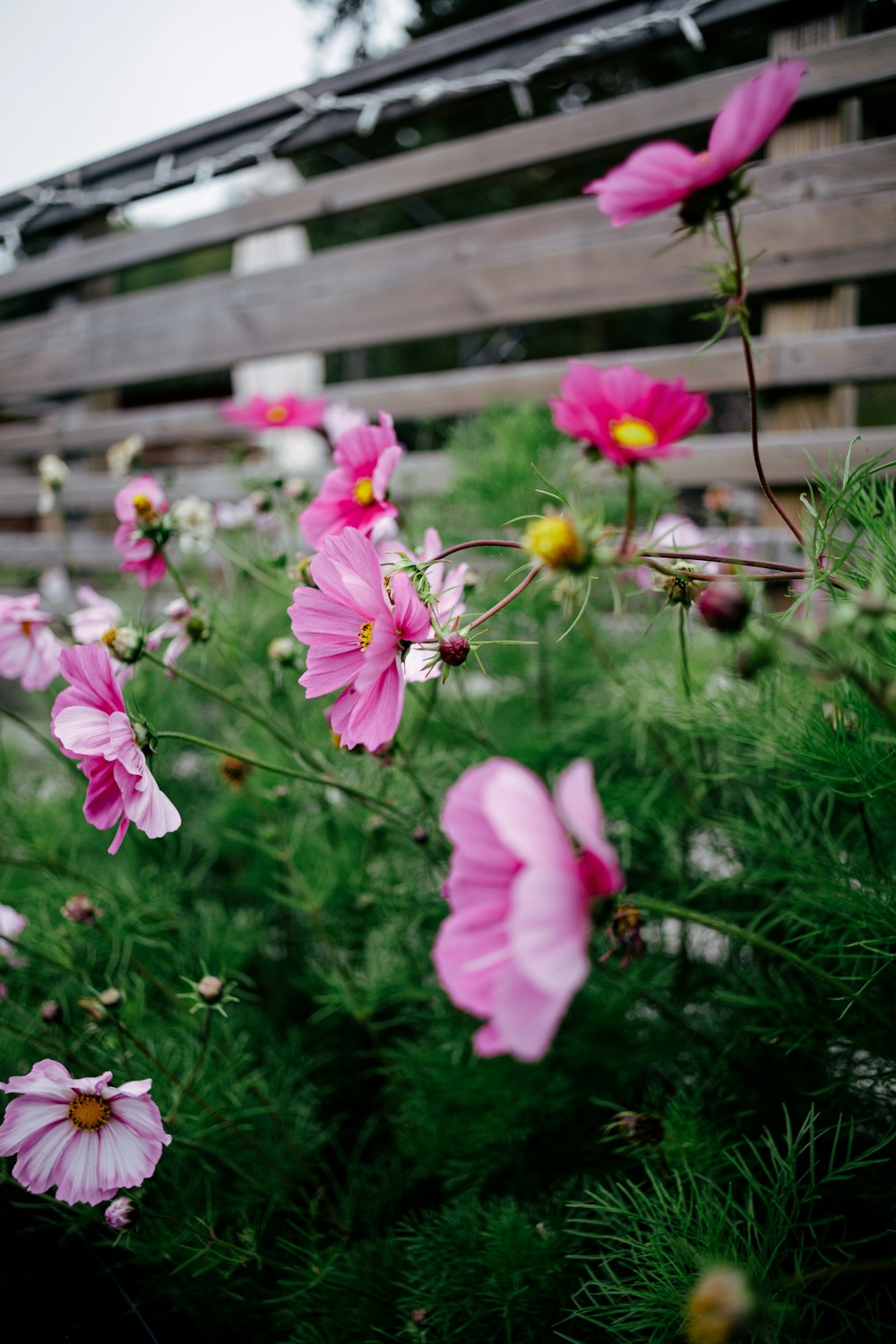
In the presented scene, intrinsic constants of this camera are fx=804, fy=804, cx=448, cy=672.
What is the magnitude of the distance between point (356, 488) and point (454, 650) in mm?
167

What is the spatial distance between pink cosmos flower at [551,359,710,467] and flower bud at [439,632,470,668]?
10 cm

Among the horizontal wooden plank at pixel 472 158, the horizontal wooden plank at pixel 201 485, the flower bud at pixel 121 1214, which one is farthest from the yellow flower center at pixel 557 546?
the horizontal wooden plank at pixel 472 158

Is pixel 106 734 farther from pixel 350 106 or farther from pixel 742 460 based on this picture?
pixel 350 106

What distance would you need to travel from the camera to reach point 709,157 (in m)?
0.31

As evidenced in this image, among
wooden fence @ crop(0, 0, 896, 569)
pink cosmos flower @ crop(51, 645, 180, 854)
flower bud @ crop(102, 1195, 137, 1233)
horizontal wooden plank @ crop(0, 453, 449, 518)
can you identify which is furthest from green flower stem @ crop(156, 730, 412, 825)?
horizontal wooden plank @ crop(0, 453, 449, 518)

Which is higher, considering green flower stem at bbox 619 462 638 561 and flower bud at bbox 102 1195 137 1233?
green flower stem at bbox 619 462 638 561

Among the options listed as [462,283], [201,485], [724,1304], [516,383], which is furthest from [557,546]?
[201,485]

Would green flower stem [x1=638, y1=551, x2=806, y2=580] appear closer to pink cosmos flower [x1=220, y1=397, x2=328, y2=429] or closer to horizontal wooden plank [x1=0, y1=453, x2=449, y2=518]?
pink cosmos flower [x1=220, y1=397, x2=328, y2=429]

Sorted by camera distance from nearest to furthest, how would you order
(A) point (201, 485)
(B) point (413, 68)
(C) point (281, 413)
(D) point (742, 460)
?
(C) point (281, 413) < (D) point (742, 460) < (B) point (413, 68) < (A) point (201, 485)

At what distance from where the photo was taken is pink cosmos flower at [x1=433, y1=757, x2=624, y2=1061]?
20 centimetres

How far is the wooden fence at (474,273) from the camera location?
93 cm

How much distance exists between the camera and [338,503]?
0.47 m

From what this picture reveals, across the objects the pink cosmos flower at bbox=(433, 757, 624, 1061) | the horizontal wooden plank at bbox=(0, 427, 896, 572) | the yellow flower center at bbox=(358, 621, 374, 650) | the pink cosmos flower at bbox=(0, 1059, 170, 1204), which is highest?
the horizontal wooden plank at bbox=(0, 427, 896, 572)

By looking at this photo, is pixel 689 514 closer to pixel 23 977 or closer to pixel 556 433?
pixel 556 433
